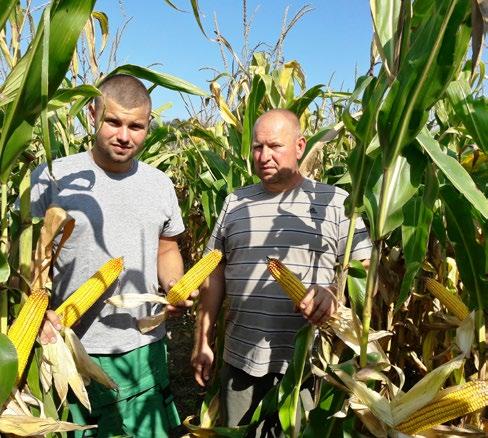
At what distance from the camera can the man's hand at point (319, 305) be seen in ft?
6.37

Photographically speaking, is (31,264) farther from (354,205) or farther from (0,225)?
(354,205)

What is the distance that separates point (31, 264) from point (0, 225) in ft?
0.57

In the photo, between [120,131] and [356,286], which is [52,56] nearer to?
[120,131]

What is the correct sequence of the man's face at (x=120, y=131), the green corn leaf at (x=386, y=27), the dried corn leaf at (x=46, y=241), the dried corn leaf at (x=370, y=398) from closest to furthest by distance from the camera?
the green corn leaf at (x=386, y=27) → the dried corn leaf at (x=370, y=398) → the dried corn leaf at (x=46, y=241) → the man's face at (x=120, y=131)

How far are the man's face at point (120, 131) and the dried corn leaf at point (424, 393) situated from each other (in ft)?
5.26

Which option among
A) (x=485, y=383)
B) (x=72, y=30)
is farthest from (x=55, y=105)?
(x=485, y=383)

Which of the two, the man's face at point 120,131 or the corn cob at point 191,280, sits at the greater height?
the man's face at point 120,131

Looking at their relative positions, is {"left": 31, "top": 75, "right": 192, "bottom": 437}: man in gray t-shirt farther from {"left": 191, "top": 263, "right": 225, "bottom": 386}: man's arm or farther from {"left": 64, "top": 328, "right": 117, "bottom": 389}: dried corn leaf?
{"left": 64, "top": 328, "right": 117, "bottom": 389}: dried corn leaf

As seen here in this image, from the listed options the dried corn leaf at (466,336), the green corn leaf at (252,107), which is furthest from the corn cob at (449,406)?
the green corn leaf at (252,107)

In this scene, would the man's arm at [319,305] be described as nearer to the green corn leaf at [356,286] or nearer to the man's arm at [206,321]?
the green corn leaf at [356,286]

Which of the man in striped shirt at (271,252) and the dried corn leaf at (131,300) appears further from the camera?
the man in striped shirt at (271,252)

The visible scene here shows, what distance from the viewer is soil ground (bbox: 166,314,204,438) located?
4.36 meters

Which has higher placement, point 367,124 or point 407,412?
point 367,124

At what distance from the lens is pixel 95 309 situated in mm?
2484
